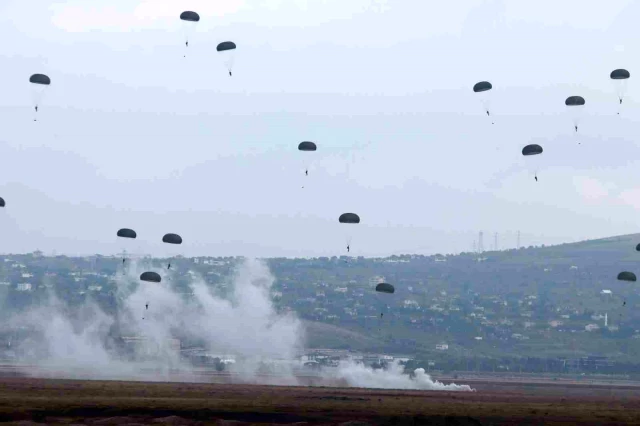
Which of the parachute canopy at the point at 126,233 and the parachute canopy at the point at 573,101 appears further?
the parachute canopy at the point at 126,233

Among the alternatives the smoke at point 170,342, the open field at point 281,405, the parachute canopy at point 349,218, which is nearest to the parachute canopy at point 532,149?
the parachute canopy at point 349,218

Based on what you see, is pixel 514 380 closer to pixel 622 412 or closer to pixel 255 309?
pixel 255 309

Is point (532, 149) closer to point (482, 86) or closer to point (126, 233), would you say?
point (482, 86)

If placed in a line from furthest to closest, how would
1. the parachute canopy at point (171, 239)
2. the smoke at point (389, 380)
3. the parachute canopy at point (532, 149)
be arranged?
1. the smoke at point (389, 380)
2. the parachute canopy at point (171, 239)
3. the parachute canopy at point (532, 149)

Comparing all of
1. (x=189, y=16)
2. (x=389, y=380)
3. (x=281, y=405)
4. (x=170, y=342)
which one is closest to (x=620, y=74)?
(x=189, y=16)

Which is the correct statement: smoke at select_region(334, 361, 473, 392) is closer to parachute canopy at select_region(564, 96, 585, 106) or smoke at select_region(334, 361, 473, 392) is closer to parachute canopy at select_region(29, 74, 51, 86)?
parachute canopy at select_region(564, 96, 585, 106)

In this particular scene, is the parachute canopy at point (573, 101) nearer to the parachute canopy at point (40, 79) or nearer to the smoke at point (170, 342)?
the parachute canopy at point (40, 79)
